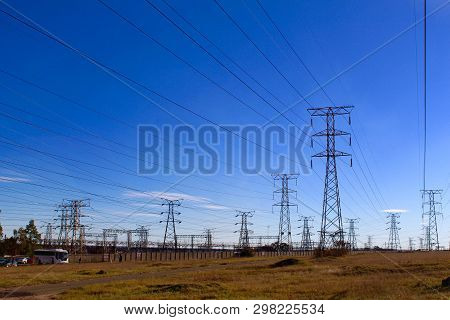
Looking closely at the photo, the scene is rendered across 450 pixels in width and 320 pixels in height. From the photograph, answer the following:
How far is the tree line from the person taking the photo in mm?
114000

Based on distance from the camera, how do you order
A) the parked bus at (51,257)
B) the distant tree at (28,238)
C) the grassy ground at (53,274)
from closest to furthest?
the grassy ground at (53,274), the parked bus at (51,257), the distant tree at (28,238)

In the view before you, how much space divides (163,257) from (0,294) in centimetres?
8451

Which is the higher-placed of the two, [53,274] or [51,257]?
[53,274]

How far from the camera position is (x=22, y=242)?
114m

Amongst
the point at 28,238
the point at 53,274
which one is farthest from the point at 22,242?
the point at 53,274

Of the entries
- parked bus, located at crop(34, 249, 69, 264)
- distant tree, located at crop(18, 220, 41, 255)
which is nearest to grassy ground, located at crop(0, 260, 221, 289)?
parked bus, located at crop(34, 249, 69, 264)

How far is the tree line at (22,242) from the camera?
374ft

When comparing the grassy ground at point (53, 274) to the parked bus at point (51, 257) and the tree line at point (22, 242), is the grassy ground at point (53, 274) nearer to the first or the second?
the parked bus at point (51, 257)

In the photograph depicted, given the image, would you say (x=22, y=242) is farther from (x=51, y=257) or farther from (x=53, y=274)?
(x=53, y=274)

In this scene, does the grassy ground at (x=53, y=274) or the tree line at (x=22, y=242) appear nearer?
the grassy ground at (x=53, y=274)

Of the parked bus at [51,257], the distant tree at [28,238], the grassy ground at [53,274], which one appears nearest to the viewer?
the grassy ground at [53,274]

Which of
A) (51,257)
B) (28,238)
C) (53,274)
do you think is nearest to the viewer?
(53,274)

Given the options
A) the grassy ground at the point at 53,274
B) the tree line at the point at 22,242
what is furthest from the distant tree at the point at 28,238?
the grassy ground at the point at 53,274

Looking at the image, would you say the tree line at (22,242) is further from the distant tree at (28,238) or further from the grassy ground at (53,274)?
the grassy ground at (53,274)
